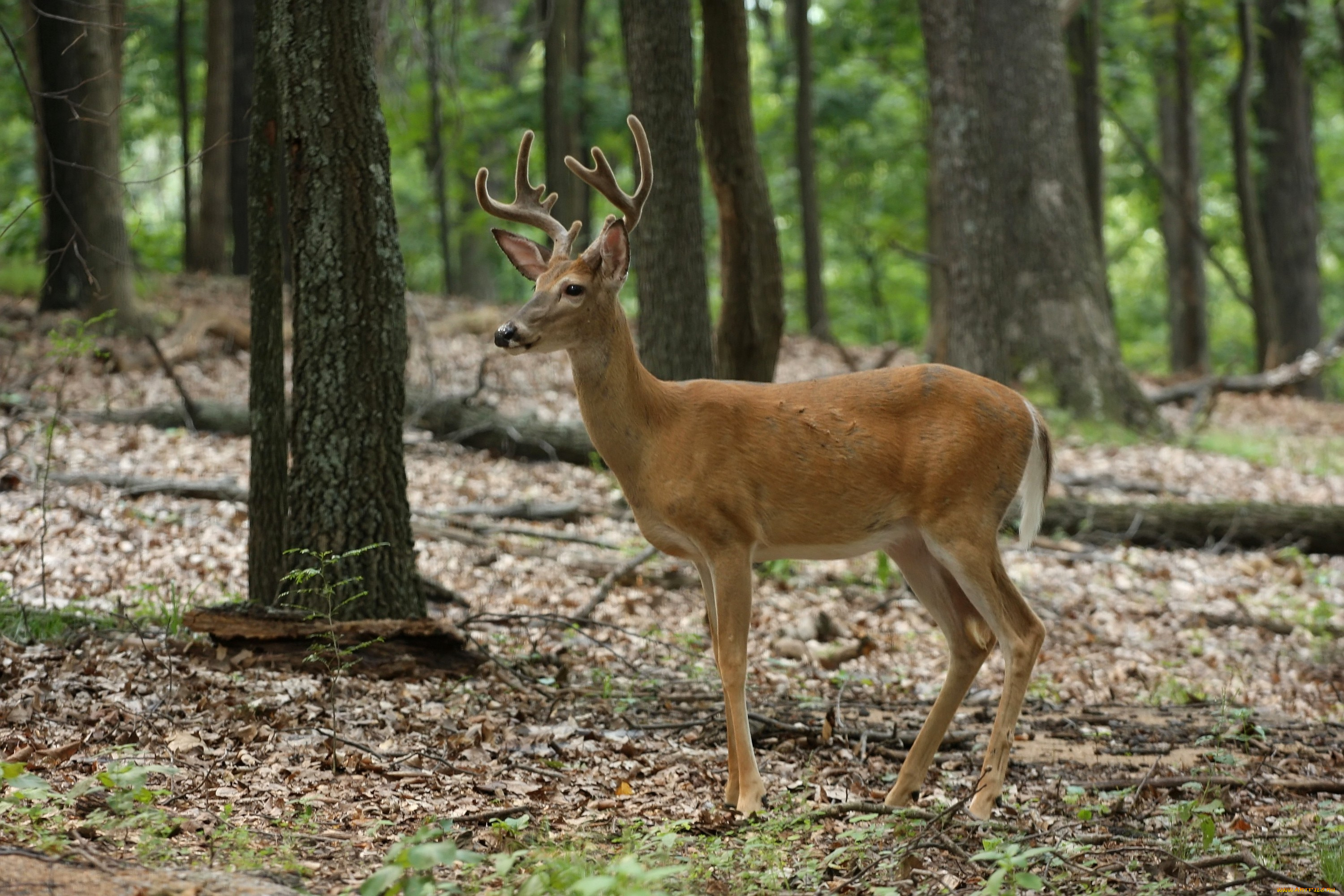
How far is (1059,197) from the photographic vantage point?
13789mm

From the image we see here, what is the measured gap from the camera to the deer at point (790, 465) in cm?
483

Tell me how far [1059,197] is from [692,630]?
8539mm

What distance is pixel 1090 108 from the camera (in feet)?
61.9

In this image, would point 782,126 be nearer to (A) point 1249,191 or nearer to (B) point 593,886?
(A) point 1249,191

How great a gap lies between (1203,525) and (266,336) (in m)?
7.01

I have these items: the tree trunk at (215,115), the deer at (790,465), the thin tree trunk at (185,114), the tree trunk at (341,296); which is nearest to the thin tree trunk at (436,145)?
the tree trunk at (215,115)

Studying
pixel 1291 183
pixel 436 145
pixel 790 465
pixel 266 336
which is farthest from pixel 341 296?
pixel 1291 183

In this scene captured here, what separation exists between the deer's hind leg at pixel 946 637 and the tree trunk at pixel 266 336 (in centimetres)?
290

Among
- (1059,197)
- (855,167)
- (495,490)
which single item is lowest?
(495,490)

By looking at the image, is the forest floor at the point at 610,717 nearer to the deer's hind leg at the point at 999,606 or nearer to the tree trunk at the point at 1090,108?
the deer's hind leg at the point at 999,606

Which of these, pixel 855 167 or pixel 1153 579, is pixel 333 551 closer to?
pixel 1153 579

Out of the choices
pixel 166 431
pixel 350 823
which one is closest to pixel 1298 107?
pixel 166 431

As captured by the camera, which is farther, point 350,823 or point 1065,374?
point 1065,374

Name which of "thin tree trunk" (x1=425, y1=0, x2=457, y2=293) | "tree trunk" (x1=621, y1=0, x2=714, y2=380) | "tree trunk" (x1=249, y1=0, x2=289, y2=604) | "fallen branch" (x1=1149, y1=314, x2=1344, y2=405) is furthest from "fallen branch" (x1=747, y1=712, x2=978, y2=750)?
"fallen branch" (x1=1149, y1=314, x2=1344, y2=405)
